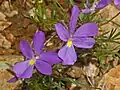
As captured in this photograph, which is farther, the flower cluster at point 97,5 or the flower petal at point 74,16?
the flower cluster at point 97,5

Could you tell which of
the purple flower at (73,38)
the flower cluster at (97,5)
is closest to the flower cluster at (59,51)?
the purple flower at (73,38)

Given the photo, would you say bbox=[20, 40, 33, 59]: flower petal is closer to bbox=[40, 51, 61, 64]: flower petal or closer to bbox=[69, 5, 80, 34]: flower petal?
bbox=[40, 51, 61, 64]: flower petal

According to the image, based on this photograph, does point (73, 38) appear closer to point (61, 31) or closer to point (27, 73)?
point (61, 31)

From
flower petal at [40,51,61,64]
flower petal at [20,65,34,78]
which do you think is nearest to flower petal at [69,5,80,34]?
flower petal at [40,51,61,64]

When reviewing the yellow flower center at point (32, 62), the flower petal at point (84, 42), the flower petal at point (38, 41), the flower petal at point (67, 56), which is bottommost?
the yellow flower center at point (32, 62)

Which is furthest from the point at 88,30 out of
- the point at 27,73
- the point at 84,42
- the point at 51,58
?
the point at 27,73

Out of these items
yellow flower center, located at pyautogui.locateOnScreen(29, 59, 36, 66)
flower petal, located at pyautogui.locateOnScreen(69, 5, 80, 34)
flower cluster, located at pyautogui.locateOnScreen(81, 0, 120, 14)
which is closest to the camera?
flower petal, located at pyautogui.locateOnScreen(69, 5, 80, 34)

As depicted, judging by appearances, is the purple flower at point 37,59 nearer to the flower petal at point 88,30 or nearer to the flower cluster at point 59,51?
the flower cluster at point 59,51
